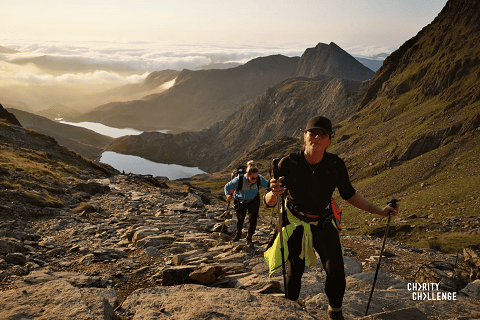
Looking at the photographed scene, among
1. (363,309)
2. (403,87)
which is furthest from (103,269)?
(403,87)

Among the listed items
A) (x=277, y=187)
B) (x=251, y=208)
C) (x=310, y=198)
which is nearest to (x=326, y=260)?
(x=310, y=198)

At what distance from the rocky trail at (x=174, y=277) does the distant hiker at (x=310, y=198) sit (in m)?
1.12

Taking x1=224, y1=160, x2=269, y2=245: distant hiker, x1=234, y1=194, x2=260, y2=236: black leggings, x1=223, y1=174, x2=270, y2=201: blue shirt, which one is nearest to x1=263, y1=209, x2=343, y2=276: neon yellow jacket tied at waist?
A: x1=224, y1=160, x2=269, y2=245: distant hiker

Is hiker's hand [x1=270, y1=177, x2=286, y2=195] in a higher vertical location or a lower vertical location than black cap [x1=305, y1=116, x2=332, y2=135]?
lower

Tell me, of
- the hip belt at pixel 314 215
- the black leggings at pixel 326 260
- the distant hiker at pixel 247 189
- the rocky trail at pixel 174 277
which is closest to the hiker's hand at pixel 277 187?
the hip belt at pixel 314 215

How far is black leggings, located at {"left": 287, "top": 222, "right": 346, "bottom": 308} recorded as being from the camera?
18.8 feet

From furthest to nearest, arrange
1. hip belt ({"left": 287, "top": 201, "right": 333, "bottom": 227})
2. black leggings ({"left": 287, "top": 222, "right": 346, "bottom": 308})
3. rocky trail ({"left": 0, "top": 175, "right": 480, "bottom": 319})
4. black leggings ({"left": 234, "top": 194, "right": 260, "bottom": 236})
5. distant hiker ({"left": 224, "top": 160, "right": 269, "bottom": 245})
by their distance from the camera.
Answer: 1. black leggings ({"left": 234, "top": 194, "right": 260, "bottom": 236})
2. distant hiker ({"left": 224, "top": 160, "right": 269, "bottom": 245})
3. hip belt ({"left": 287, "top": 201, "right": 333, "bottom": 227})
4. rocky trail ({"left": 0, "top": 175, "right": 480, "bottom": 319})
5. black leggings ({"left": 287, "top": 222, "right": 346, "bottom": 308})

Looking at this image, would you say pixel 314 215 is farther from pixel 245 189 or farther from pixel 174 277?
pixel 245 189

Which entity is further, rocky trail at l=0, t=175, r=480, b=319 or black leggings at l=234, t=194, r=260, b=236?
black leggings at l=234, t=194, r=260, b=236

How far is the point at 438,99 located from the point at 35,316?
13542 cm

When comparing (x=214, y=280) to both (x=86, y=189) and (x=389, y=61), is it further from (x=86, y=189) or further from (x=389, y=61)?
(x=389, y=61)

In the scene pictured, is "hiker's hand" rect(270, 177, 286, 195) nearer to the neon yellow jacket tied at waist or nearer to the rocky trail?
the neon yellow jacket tied at waist

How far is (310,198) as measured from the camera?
6375 millimetres

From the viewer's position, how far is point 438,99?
362 ft
